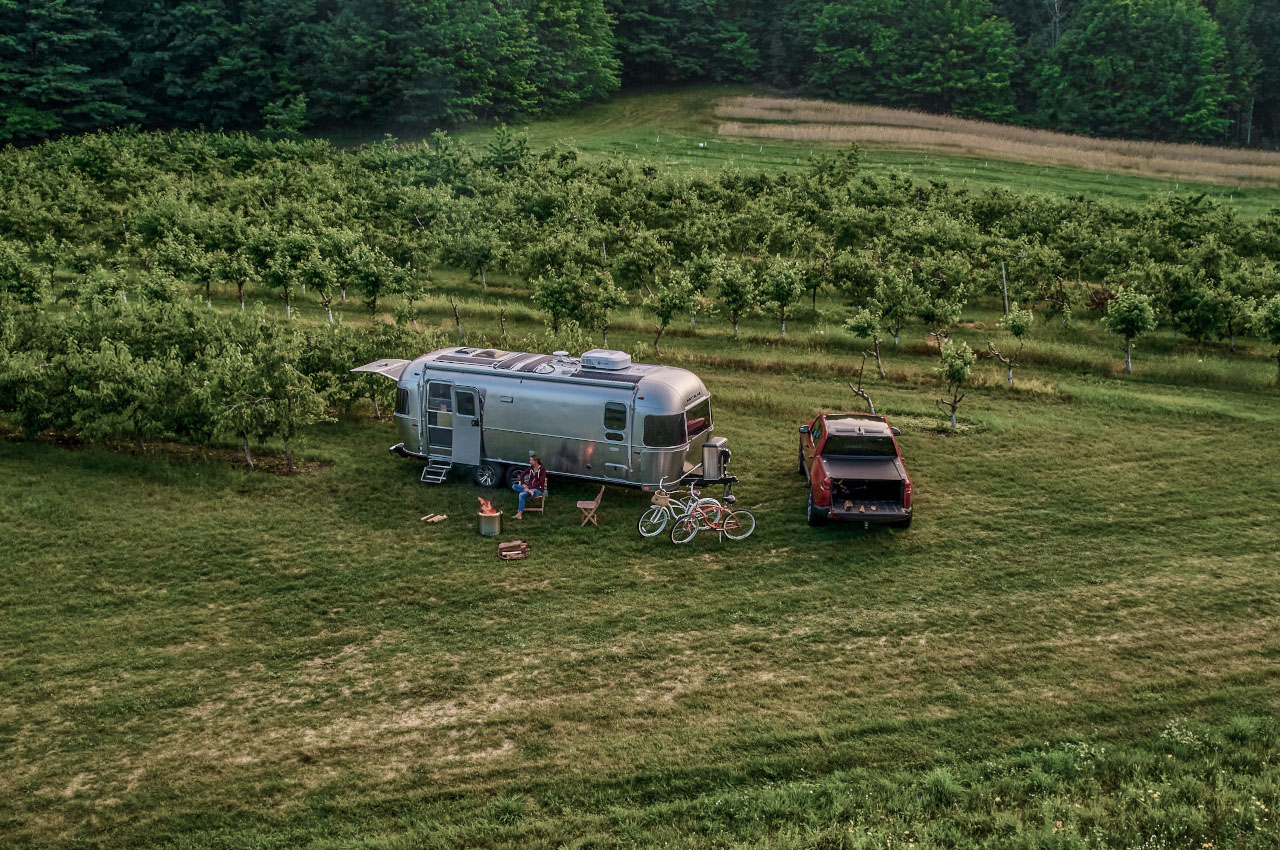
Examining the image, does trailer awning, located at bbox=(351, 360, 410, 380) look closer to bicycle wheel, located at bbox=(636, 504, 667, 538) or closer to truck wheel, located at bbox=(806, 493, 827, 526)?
bicycle wheel, located at bbox=(636, 504, 667, 538)

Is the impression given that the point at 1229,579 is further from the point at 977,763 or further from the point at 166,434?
the point at 166,434

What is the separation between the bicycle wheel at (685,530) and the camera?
2053 cm

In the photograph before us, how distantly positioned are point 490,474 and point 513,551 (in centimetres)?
359

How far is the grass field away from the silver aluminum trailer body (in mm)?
37490

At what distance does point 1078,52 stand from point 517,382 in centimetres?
7740

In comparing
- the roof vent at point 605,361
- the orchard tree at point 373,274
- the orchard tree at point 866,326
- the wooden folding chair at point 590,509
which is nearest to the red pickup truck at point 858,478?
the wooden folding chair at point 590,509

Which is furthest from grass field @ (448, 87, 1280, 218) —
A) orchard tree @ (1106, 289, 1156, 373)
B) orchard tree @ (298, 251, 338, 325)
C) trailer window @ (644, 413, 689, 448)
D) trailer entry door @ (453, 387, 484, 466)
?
trailer entry door @ (453, 387, 484, 466)

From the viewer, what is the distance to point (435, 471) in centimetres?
2348

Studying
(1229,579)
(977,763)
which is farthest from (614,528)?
(1229,579)

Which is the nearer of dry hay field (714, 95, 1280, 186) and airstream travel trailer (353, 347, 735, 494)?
airstream travel trailer (353, 347, 735, 494)

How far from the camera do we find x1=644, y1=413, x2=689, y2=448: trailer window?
21547 mm

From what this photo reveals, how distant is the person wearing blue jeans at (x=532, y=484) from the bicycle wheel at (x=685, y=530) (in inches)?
127

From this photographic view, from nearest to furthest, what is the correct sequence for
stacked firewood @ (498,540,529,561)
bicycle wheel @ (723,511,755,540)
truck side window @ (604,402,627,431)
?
1. stacked firewood @ (498,540,529,561)
2. bicycle wheel @ (723,511,755,540)
3. truck side window @ (604,402,627,431)

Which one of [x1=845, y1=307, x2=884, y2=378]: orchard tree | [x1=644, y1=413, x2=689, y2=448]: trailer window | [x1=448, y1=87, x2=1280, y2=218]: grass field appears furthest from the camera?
[x1=448, y1=87, x2=1280, y2=218]: grass field
